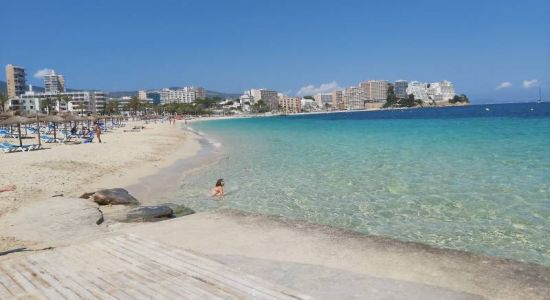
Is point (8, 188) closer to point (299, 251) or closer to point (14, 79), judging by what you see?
point (299, 251)

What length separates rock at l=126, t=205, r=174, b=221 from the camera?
8.62m

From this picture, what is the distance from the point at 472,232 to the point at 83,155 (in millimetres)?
17998

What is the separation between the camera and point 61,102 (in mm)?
133750

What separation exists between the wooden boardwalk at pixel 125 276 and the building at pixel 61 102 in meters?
118

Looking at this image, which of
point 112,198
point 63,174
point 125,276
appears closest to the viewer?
point 125,276

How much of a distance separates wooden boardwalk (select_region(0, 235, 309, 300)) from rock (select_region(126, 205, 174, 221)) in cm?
222

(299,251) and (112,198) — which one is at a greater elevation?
(112,198)

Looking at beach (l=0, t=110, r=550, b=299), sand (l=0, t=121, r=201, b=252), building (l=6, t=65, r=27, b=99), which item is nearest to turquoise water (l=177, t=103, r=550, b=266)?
beach (l=0, t=110, r=550, b=299)

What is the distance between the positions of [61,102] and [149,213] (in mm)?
141975

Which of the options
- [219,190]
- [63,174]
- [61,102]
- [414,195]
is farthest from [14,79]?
[414,195]

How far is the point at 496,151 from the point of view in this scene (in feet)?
70.2

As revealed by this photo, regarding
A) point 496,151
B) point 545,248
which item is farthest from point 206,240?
point 496,151

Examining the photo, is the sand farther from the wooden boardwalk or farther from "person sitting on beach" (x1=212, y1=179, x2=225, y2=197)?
"person sitting on beach" (x1=212, y1=179, x2=225, y2=197)

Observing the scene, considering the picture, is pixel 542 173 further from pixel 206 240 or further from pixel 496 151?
pixel 206 240
